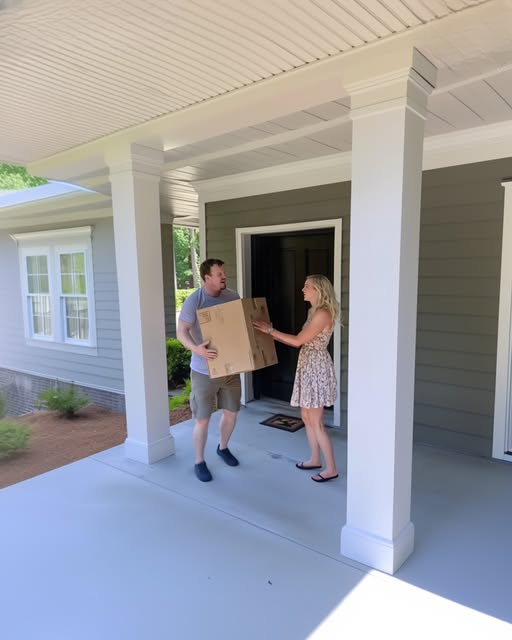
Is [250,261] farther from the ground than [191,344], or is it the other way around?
[250,261]

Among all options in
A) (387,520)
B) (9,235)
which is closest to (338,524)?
(387,520)

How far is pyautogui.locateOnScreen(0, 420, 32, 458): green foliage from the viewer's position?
13.7ft

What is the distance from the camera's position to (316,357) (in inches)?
117

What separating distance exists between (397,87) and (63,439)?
4.73m

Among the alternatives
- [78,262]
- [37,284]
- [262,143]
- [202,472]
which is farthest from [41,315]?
[262,143]

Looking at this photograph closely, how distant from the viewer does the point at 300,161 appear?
4078 mm

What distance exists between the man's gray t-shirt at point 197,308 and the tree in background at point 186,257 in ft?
58.7

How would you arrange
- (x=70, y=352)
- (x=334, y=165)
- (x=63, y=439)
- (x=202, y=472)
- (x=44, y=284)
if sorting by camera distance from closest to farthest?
1. (x=202, y=472)
2. (x=334, y=165)
3. (x=63, y=439)
4. (x=70, y=352)
5. (x=44, y=284)

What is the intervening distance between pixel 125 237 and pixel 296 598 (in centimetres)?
254

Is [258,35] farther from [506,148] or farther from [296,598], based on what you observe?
[296,598]

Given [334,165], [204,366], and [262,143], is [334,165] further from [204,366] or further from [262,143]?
[204,366]

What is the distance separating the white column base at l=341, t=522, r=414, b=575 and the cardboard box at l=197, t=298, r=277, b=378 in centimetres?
111

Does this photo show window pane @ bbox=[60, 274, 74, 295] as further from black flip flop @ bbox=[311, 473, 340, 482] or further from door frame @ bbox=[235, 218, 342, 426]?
black flip flop @ bbox=[311, 473, 340, 482]

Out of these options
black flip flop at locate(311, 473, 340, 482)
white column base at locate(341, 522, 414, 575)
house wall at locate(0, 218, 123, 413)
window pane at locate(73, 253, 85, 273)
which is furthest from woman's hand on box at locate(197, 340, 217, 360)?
window pane at locate(73, 253, 85, 273)
